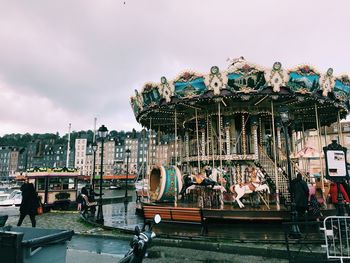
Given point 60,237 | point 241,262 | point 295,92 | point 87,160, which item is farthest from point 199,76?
point 87,160

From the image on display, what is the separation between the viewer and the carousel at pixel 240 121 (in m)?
14.1

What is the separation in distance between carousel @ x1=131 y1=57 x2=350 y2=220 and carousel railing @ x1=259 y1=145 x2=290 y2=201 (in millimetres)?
55

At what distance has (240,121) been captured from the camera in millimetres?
18938

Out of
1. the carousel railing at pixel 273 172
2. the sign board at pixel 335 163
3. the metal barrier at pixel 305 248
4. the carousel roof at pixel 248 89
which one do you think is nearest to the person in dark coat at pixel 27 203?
the carousel roof at pixel 248 89

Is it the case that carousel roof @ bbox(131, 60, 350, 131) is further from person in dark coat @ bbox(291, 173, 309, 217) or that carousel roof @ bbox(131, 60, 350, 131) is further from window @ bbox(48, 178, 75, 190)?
window @ bbox(48, 178, 75, 190)

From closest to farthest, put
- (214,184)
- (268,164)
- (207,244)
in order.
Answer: (207,244) → (214,184) → (268,164)

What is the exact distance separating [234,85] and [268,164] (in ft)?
20.5

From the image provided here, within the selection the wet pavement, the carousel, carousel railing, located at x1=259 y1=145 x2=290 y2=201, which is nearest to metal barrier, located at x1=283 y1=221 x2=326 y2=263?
the wet pavement

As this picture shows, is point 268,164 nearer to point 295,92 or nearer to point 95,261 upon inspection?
point 295,92

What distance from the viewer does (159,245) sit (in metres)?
9.67

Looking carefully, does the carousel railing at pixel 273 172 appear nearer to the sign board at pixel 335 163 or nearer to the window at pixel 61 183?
the sign board at pixel 335 163

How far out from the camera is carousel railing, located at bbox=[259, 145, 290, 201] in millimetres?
16847

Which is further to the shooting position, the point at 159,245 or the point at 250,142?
the point at 250,142

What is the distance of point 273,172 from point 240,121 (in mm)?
3759
